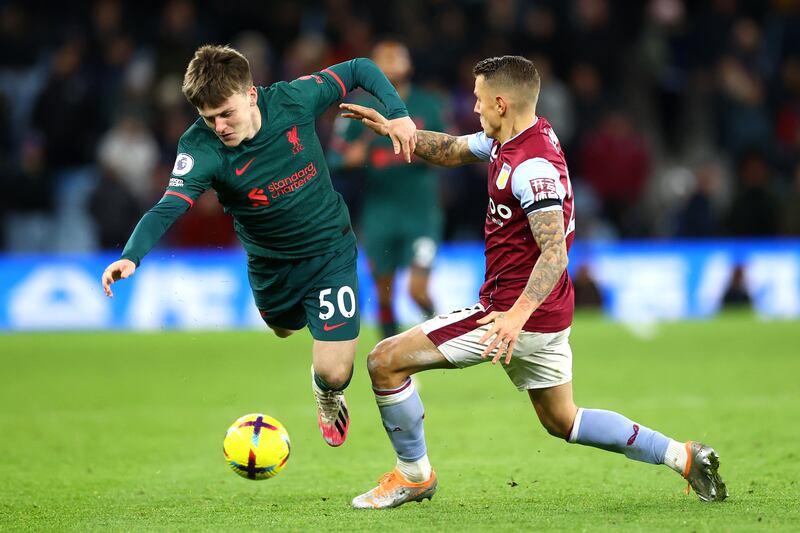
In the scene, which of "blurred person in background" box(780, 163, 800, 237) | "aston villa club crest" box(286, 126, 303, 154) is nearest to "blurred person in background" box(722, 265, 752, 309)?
"blurred person in background" box(780, 163, 800, 237)

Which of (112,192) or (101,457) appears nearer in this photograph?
(101,457)

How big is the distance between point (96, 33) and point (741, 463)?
13.3 metres

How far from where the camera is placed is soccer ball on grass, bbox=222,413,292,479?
6.07 m

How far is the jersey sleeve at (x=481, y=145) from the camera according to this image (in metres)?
6.17

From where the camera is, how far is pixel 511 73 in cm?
572

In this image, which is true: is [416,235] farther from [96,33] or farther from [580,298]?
[96,33]

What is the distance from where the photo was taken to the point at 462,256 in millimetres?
15531

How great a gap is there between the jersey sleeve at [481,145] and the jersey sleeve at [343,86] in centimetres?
40

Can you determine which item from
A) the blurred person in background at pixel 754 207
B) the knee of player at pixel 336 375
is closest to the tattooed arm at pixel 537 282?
the knee of player at pixel 336 375

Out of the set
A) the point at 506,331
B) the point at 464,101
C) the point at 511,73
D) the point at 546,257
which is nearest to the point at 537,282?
the point at 546,257

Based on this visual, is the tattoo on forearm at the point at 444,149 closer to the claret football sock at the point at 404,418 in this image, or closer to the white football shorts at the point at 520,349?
the white football shorts at the point at 520,349

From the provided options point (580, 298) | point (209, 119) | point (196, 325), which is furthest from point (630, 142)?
point (209, 119)

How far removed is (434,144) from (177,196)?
1.39 meters

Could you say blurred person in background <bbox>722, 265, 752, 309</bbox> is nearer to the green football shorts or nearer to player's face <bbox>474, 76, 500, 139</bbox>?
the green football shorts
